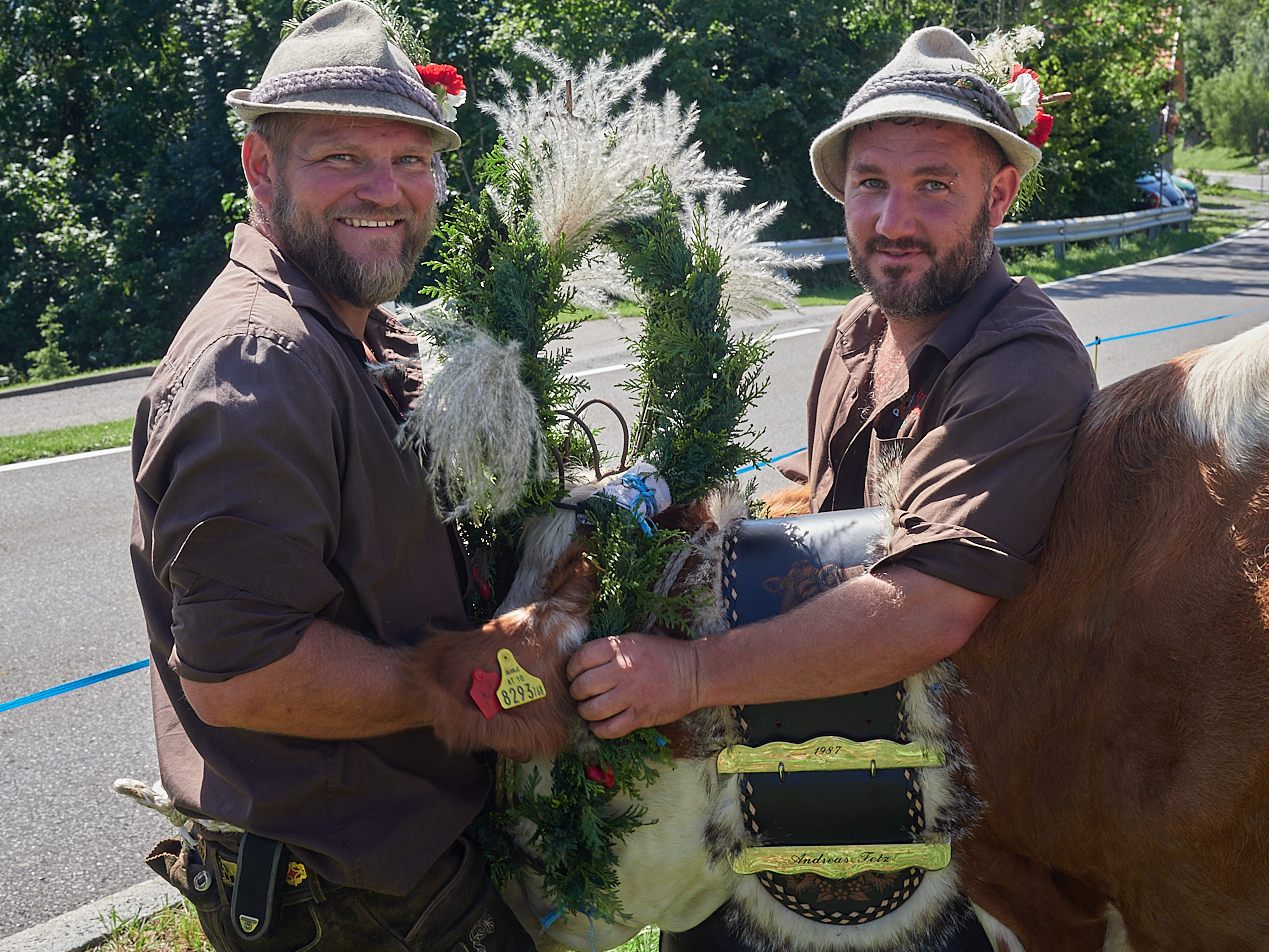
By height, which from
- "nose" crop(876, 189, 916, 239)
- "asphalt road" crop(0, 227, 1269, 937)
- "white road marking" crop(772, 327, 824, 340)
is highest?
"nose" crop(876, 189, 916, 239)

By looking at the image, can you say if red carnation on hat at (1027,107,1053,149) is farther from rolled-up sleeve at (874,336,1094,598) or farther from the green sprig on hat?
the green sprig on hat

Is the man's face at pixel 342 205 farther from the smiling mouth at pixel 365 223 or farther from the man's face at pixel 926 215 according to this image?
the man's face at pixel 926 215

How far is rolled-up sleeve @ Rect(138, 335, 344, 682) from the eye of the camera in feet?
5.86

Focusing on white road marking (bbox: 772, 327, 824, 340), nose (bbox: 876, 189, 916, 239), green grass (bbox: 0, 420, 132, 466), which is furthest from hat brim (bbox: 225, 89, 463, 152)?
white road marking (bbox: 772, 327, 824, 340)

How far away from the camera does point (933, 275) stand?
8.48ft

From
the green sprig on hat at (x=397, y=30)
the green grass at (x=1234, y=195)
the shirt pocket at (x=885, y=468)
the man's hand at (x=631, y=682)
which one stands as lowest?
the green grass at (x=1234, y=195)

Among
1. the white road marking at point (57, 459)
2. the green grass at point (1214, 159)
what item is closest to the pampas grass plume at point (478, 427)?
the white road marking at point (57, 459)

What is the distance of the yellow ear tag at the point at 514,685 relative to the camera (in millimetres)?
2012

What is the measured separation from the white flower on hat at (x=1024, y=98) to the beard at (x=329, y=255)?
1451mm

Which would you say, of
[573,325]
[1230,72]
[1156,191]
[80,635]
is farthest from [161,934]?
[1230,72]

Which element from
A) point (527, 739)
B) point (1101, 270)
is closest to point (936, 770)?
point (527, 739)

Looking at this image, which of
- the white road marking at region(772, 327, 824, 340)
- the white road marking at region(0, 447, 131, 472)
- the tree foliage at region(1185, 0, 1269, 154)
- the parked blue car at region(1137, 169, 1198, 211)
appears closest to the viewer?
the white road marking at region(0, 447, 131, 472)

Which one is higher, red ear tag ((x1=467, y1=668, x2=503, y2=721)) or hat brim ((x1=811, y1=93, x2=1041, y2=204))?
hat brim ((x1=811, y1=93, x2=1041, y2=204))

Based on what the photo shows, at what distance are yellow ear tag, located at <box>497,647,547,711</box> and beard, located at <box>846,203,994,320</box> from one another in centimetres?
128
